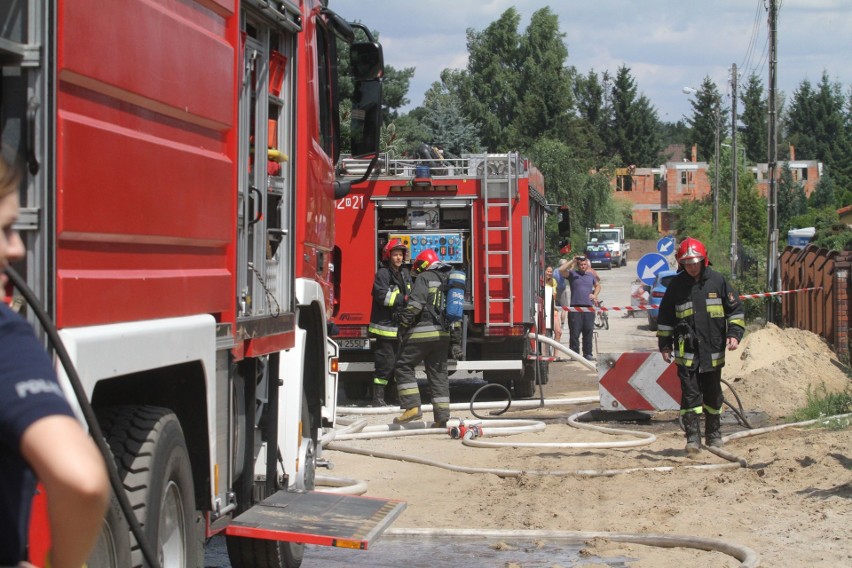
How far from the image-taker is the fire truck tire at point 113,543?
3281 millimetres

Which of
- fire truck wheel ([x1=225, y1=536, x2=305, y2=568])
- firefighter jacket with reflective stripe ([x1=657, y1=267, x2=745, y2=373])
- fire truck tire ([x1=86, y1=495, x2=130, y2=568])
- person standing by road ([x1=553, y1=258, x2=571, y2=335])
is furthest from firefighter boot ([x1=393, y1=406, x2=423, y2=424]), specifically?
person standing by road ([x1=553, y1=258, x2=571, y2=335])

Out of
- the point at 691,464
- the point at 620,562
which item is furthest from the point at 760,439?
the point at 620,562

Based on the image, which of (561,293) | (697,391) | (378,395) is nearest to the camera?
(697,391)

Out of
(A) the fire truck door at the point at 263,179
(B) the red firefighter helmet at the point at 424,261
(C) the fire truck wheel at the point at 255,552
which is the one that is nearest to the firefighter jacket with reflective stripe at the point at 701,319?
(B) the red firefighter helmet at the point at 424,261

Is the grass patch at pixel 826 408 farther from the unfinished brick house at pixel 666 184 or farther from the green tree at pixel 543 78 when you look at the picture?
the unfinished brick house at pixel 666 184

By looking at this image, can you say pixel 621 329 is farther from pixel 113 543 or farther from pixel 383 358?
pixel 113 543

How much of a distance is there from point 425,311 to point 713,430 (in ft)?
10.3

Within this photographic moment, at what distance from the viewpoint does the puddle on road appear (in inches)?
262

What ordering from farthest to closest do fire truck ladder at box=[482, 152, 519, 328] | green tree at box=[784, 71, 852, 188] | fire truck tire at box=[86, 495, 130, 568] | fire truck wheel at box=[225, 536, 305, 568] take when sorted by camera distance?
green tree at box=[784, 71, 852, 188] → fire truck ladder at box=[482, 152, 519, 328] → fire truck wheel at box=[225, 536, 305, 568] → fire truck tire at box=[86, 495, 130, 568]

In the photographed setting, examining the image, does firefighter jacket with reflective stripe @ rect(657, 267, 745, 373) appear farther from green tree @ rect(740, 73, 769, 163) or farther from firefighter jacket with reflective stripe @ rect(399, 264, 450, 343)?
green tree @ rect(740, 73, 769, 163)

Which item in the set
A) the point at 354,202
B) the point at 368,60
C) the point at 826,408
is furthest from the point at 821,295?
the point at 368,60

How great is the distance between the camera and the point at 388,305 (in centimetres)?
1302

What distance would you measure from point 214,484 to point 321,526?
2.08ft

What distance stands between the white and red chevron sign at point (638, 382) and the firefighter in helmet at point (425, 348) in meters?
1.63
